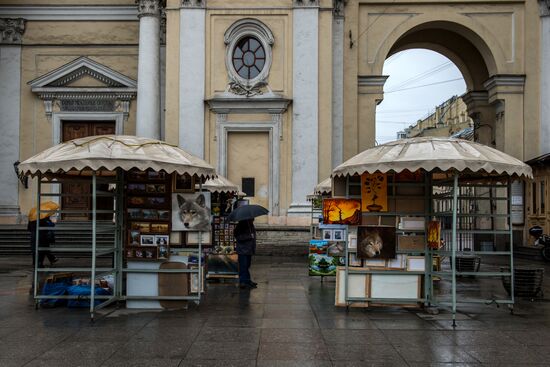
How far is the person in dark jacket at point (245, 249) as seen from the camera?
15281mm

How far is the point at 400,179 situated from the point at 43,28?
2092 cm

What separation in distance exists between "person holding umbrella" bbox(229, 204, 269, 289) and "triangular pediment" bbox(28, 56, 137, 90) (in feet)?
47.5

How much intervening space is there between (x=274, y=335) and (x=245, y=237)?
5973mm

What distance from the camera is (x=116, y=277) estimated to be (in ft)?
40.0

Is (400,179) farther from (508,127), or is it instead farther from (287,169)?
(508,127)

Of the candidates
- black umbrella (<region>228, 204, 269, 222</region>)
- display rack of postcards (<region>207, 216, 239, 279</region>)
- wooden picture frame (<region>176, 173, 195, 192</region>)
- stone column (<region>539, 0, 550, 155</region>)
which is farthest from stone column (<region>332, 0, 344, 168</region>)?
wooden picture frame (<region>176, 173, 195, 192</region>)

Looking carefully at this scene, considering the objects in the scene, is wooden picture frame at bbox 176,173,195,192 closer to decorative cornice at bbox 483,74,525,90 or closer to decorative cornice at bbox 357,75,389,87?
decorative cornice at bbox 357,75,389,87

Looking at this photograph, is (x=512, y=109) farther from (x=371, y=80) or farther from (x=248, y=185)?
(x=248, y=185)

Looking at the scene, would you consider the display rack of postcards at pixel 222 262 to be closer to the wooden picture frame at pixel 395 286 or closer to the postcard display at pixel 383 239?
the postcard display at pixel 383 239

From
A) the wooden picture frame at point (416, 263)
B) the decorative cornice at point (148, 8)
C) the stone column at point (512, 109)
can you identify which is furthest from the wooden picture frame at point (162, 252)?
the stone column at point (512, 109)

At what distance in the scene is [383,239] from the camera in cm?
1205

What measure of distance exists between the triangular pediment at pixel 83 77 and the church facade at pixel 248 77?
0.06 metres

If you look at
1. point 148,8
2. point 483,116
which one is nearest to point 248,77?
point 148,8

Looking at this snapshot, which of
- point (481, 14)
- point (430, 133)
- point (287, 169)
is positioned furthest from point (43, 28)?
point (430, 133)
